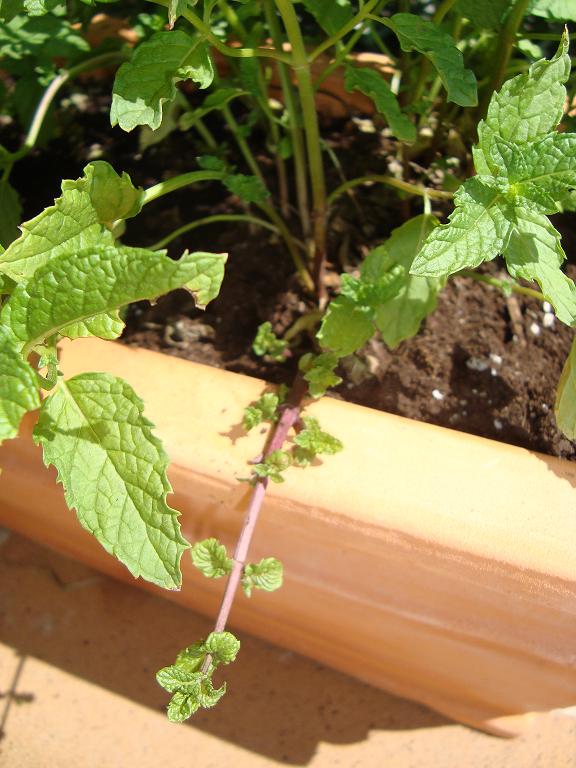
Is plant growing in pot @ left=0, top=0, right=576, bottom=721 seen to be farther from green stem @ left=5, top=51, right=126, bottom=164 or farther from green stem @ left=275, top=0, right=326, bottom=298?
green stem @ left=5, top=51, right=126, bottom=164

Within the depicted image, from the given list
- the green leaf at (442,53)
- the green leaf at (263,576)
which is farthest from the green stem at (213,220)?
the green leaf at (263,576)

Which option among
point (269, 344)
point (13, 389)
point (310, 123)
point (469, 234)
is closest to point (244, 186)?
point (310, 123)

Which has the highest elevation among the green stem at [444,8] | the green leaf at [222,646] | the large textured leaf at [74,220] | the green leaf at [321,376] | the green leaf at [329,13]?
the green leaf at [329,13]

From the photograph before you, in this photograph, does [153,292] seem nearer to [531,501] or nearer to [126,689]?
[531,501]

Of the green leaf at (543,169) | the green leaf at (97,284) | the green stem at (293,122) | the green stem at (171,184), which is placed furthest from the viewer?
the green stem at (293,122)

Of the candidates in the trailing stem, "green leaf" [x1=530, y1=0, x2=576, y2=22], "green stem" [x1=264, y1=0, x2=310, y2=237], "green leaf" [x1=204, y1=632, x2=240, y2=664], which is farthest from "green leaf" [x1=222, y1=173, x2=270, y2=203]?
"green leaf" [x1=204, y1=632, x2=240, y2=664]

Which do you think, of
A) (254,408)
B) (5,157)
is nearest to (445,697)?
(254,408)

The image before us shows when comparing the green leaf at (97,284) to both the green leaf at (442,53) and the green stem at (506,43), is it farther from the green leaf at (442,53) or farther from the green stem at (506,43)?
the green stem at (506,43)
